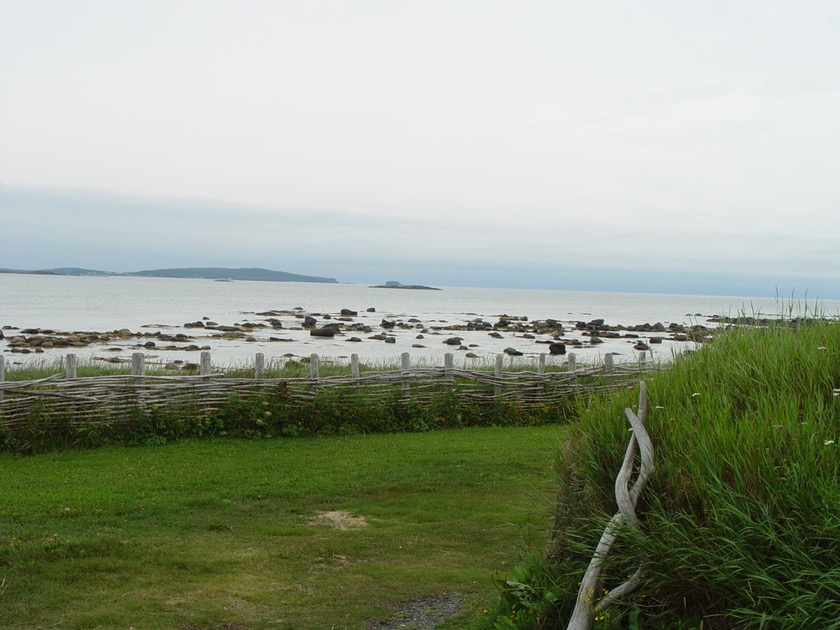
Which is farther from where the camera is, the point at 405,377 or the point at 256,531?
the point at 405,377

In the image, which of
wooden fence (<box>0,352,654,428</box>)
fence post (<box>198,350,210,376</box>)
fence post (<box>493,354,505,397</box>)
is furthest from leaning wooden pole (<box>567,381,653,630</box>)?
fence post (<box>493,354,505,397</box>)

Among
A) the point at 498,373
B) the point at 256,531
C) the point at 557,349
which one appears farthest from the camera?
the point at 557,349

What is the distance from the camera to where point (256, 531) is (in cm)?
654

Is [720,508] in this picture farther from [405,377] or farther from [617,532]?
[405,377]

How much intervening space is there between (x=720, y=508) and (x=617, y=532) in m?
0.48

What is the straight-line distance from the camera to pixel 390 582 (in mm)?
5430

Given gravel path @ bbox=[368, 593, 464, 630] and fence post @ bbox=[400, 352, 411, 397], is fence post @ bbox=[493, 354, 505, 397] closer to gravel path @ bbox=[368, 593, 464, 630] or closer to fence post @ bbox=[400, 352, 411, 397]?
fence post @ bbox=[400, 352, 411, 397]

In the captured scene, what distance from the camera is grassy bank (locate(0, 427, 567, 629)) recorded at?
4.90m

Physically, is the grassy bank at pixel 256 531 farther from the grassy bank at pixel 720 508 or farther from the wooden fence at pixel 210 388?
the wooden fence at pixel 210 388

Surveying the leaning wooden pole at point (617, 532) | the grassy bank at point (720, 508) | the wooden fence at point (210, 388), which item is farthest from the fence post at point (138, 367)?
the leaning wooden pole at point (617, 532)

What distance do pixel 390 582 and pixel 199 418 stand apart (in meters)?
5.94

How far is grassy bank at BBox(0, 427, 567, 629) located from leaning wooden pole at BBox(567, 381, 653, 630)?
75 cm

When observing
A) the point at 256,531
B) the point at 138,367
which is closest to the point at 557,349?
the point at 138,367

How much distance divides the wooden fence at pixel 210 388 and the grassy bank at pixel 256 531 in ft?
2.16
